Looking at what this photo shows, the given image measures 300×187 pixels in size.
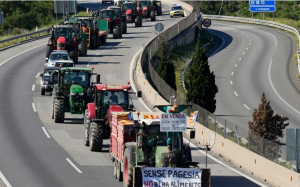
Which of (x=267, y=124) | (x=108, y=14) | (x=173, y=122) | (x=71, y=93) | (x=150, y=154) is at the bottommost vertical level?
(x=267, y=124)

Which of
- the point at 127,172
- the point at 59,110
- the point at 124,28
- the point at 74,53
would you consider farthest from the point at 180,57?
the point at 127,172

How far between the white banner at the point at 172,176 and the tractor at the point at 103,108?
803 cm

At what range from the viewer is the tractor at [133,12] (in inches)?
3268

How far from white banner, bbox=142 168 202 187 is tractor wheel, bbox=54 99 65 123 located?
15.1 meters

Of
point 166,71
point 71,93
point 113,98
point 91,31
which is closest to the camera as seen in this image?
point 113,98

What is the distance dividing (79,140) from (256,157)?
339 inches

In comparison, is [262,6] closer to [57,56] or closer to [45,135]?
[57,56]

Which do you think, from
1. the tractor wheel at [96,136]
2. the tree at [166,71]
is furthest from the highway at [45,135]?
the tree at [166,71]

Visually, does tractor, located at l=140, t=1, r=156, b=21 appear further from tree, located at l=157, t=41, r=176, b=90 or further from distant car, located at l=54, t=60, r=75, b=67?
distant car, located at l=54, t=60, r=75, b=67

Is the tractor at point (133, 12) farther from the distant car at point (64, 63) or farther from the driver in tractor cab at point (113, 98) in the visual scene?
the driver in tractor cab at point (113, 98)

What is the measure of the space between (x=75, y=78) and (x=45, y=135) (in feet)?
12.6

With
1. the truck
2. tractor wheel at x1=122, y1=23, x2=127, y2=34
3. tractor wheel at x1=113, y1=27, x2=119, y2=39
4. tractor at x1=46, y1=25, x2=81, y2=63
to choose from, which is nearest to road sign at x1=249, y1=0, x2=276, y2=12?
tractor wheel at x1=122, y1=23, x2=127, y2=34

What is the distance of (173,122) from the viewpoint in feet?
66.7

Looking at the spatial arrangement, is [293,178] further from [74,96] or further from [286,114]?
[286,114]
